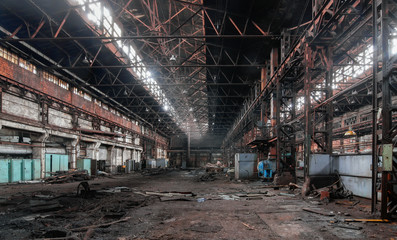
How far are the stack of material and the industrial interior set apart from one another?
0.11 meters

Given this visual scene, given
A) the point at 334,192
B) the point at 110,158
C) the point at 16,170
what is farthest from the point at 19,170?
the point at 334,192

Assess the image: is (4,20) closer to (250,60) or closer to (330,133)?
(250,60)

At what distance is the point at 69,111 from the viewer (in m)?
19.6

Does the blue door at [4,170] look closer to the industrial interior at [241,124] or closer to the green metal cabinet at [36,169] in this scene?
the industrial interior at [241,124]

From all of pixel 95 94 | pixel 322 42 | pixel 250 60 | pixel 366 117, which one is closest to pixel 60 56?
pixel 95 94

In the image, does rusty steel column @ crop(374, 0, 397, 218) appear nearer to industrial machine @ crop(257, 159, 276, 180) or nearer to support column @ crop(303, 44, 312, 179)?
support column @ crop(303, 44, 312, 179)

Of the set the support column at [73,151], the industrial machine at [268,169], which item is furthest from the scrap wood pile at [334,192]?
the support column at [73,151]

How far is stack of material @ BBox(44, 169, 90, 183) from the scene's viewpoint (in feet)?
50.6

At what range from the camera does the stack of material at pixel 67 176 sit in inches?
608

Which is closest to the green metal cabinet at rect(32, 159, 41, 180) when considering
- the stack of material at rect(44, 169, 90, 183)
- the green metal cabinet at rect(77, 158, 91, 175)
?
the stack of material at rect(44, 169, 90, 183)

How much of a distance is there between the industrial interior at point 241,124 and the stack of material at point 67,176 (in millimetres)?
111

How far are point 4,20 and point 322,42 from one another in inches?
633

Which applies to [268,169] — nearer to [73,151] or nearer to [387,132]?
[387,132]

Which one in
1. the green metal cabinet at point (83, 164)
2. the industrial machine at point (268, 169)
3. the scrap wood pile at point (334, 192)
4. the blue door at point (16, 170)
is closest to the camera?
the scrap wood pile at point (334, 192)
